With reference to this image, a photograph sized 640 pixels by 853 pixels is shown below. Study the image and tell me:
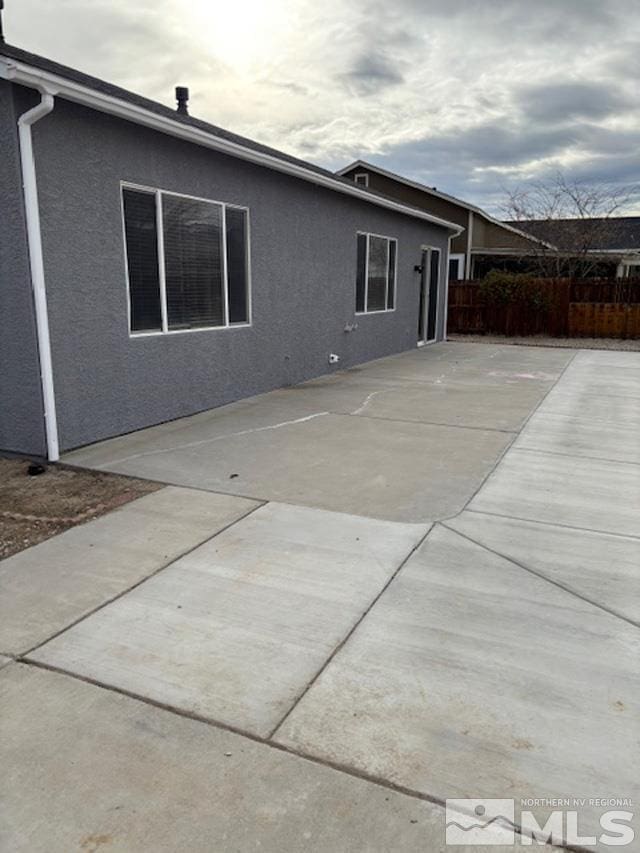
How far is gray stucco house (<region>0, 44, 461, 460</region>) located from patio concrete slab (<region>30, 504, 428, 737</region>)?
2.77 metres

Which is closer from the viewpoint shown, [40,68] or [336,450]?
[40,68]

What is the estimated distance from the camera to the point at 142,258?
20.7ft

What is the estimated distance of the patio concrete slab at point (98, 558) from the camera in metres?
2.92

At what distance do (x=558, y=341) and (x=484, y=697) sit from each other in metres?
16.3

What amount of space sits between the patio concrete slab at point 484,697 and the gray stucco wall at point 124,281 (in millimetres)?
3965

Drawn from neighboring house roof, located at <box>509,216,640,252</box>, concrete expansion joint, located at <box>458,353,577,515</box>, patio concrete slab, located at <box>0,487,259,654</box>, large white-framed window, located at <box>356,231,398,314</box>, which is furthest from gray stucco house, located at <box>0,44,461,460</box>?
neighboring house roof, located at <box>509,216,640,252</box>

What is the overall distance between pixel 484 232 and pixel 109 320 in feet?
71.6

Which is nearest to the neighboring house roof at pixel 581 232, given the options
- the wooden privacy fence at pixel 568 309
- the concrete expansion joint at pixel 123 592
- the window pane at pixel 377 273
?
the wooden privacy fence at pixel 568 309

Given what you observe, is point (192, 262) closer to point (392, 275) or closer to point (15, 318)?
point (15, 318)

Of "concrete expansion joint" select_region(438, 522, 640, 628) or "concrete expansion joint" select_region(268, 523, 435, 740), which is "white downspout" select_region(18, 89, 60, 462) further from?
"concrete expansion joint" select_region(438, 522, 640, 628)

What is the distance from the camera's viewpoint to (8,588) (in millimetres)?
3203

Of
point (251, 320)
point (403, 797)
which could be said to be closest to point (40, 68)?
point (251, 320)

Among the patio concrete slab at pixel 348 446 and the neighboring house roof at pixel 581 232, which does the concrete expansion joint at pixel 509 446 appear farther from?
the neighboring house roof at pixel 581 232

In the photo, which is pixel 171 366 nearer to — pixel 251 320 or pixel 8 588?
pixel 251 320
